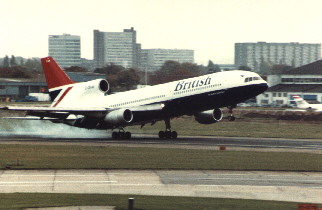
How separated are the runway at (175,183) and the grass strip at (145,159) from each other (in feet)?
6.88

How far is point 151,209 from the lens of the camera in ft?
76.8

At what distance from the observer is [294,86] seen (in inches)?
6171

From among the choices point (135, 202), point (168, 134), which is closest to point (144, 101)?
point (168, 134)

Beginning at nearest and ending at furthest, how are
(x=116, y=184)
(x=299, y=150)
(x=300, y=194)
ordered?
(x=300, y=194)
(x=116, y=184)
(x=299, y=150)

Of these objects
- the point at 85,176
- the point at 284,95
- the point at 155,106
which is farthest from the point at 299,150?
the point at 284,95

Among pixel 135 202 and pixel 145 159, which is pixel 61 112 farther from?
pixel 135 202

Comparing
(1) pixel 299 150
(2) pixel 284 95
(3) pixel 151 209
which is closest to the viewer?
(3) pixel 151 209

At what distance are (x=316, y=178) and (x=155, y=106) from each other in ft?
83.8

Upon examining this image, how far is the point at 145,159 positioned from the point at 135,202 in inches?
614

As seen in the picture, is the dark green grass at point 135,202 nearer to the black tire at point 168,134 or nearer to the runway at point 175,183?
the runway at point 175,183

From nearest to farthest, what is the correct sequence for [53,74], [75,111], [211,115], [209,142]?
1. [209,142]
2. [75,111]
3. [211,115]
4. [53,74]

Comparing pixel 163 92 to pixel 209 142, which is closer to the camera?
pixel 209 142

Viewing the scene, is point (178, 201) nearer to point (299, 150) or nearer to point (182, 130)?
point (299, 150)

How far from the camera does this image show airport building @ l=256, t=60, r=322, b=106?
480ft
